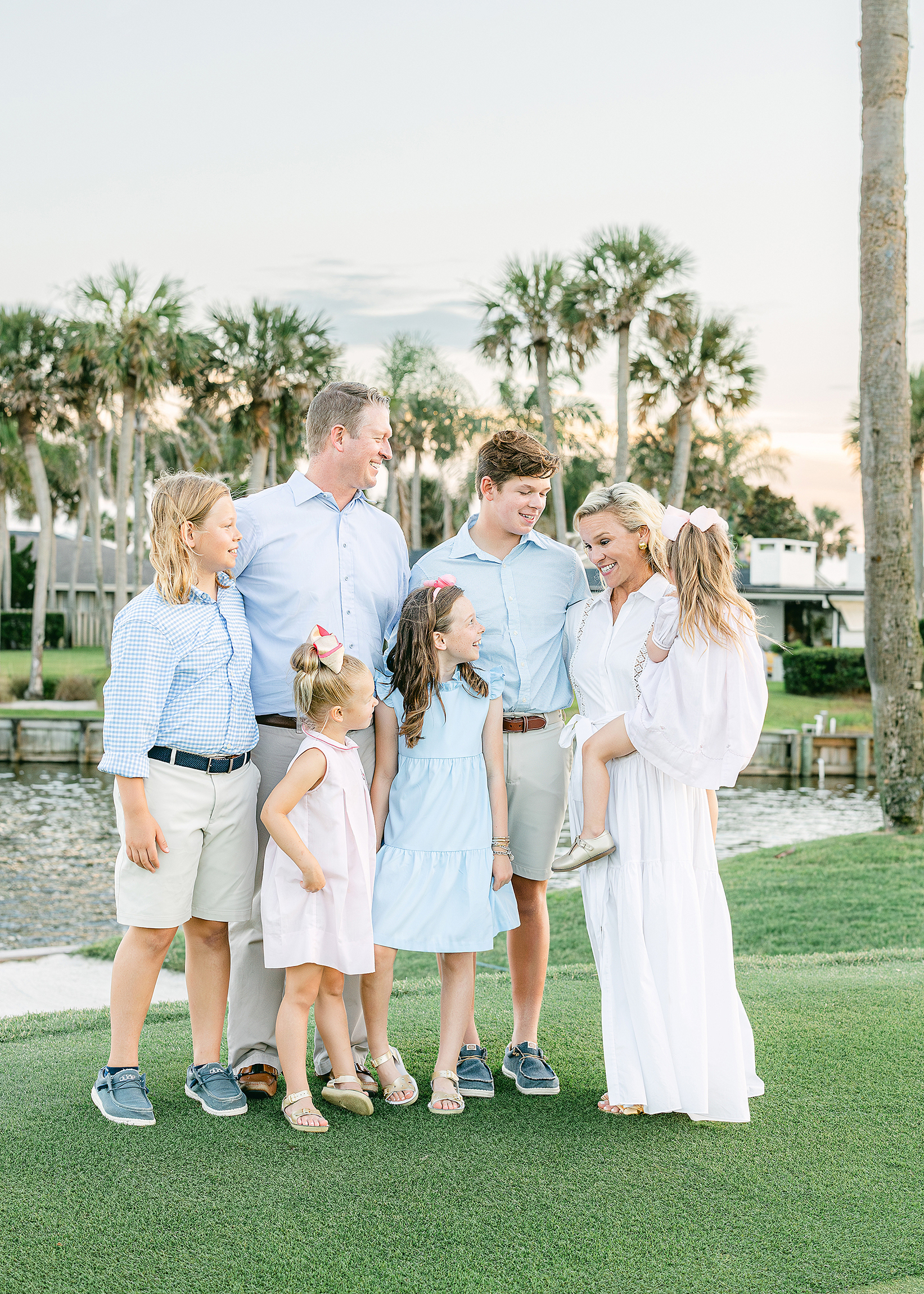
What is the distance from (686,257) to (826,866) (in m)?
20.6

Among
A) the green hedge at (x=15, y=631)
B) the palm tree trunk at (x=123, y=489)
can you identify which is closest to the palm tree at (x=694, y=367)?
the palm tree trunk at (x=123, y=489)

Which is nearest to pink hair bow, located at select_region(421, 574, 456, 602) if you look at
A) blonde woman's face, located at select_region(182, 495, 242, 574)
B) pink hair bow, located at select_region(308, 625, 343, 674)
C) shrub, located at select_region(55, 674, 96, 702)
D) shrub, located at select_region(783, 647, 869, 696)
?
pink hair bow, located at select_region(308, 625, 343, 674)

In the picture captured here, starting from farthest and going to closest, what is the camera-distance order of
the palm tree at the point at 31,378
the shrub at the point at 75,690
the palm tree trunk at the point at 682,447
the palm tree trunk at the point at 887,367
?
1. the palm tree at the point at 31,378
2. the shrub at the point at 75,690
3. the palm tree trunk at the point at 682,447
4. the palm tree trunk at the point at 887,367

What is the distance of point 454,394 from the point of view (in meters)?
46.5

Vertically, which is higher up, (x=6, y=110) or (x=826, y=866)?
(x=6, y=110)

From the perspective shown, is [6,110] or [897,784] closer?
[897,784]

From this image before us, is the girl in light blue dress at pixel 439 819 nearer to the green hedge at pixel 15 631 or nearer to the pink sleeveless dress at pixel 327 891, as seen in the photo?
the pink sleeveless dress at pixel 327 891

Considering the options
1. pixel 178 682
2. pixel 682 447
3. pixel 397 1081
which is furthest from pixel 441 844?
pixel 682 447

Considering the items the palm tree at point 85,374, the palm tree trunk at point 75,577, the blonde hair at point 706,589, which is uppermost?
the palm tree at point 85,374

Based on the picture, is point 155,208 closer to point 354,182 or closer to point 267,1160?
point 354,182

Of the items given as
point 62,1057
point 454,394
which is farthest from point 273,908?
point 454,394

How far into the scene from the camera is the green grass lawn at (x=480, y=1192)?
2.55 metres

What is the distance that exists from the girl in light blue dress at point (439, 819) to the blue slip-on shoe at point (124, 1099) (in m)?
0.75

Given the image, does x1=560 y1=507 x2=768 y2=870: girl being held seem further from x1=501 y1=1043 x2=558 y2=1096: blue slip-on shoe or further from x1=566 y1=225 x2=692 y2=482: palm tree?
x1=566 y1=225 x2=692 y2=482: palm tree
